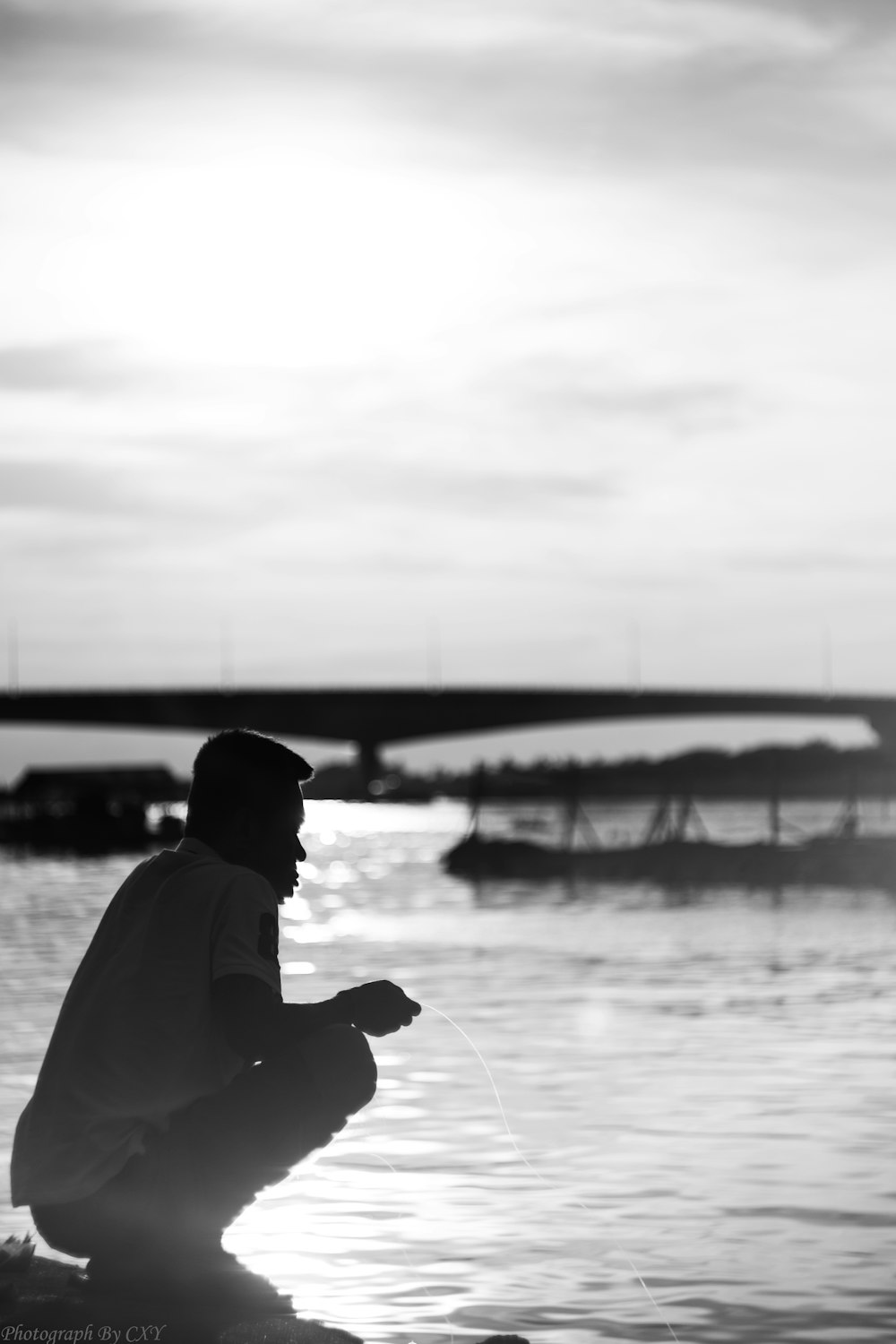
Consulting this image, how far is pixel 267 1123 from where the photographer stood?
16.6 feet

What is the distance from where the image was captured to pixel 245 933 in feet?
15.7

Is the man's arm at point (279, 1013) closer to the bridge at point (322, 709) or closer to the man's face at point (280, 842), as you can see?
the man's face at point (280, 842)

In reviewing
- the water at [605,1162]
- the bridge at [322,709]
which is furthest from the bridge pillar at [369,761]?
the water at [605,1162]

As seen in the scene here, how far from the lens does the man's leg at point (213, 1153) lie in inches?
195

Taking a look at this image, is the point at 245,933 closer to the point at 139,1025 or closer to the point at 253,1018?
the point at 253,1018

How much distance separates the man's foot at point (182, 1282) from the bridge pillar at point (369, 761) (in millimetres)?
125272

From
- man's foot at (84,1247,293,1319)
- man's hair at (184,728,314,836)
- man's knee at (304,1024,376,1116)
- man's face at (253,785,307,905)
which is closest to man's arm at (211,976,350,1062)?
man's knee at (304,1024,376,1116)

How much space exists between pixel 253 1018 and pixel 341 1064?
431 mm

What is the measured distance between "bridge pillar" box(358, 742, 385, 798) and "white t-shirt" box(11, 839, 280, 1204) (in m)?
126

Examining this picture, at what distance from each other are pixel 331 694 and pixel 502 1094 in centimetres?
11342

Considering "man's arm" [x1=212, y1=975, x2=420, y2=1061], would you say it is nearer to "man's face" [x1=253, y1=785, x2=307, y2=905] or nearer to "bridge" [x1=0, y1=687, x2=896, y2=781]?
"man's face" [x1=253, y1=785, x2=307, y2=905]

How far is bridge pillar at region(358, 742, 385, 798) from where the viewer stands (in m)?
131

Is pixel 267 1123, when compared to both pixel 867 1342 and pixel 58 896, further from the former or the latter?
pixel 58 896

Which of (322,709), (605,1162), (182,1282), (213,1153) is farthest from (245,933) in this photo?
(322,709)
